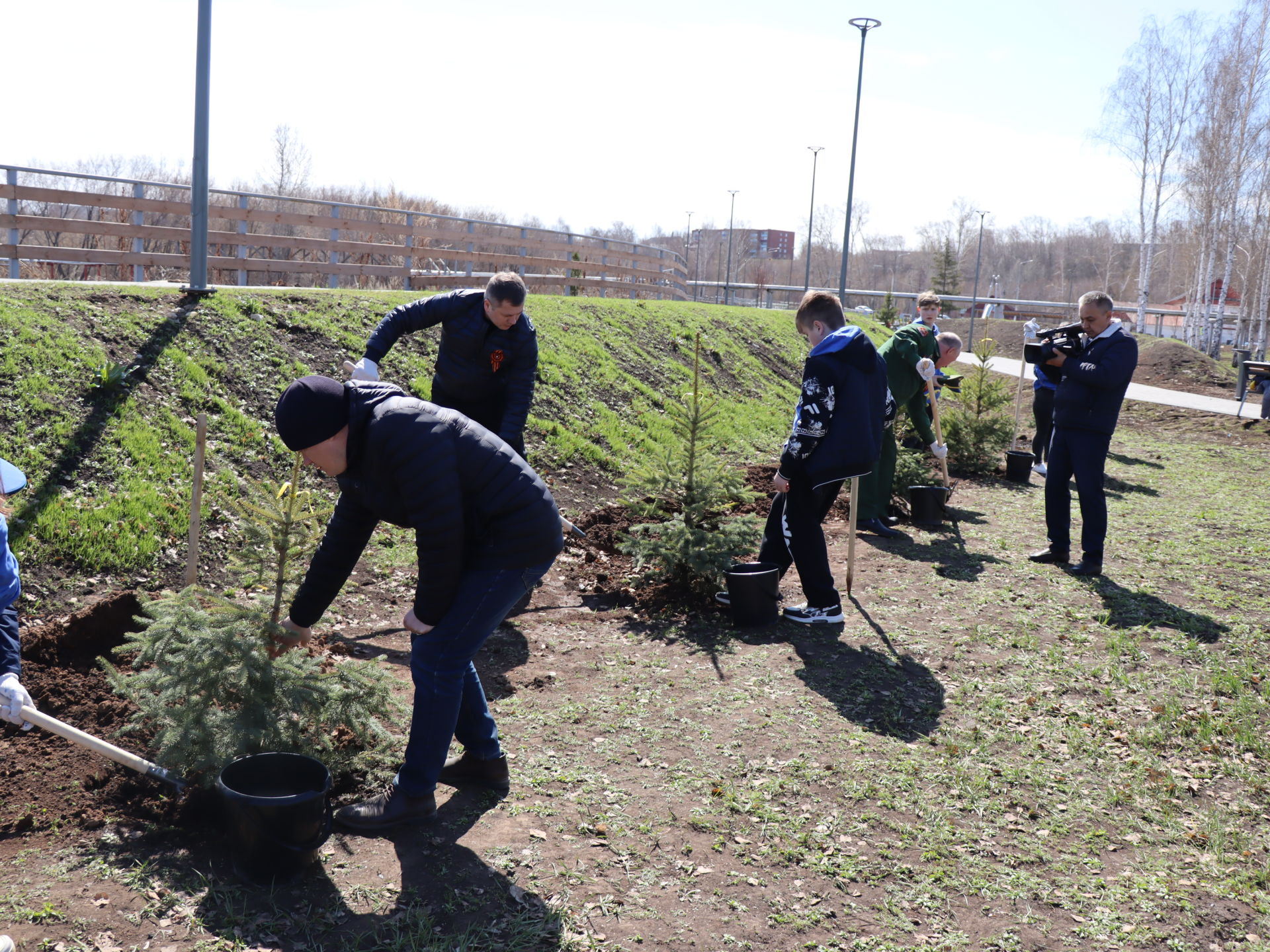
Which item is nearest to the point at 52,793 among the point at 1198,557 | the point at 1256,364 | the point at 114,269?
the point at 1198,557

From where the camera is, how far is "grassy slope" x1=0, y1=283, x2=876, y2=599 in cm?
593

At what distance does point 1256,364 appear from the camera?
63.4 ft

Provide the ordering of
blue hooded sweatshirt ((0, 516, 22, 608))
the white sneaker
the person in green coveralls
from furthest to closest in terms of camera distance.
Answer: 1. the person in green coveralls
2. the white sneaker
3. blue hooded sweatshirt ((0, 516, 22, 608))

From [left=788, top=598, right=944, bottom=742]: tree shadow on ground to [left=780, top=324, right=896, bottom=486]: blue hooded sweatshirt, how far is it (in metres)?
1.04

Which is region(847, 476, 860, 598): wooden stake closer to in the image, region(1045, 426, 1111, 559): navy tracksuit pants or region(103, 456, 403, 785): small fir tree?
region(1045, 426, 1111, 559): navy tracksuit pants

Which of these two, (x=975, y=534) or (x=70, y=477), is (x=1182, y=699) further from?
(x=70, y=477)

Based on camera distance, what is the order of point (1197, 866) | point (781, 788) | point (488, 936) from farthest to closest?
point (781, 788), point (1197, 866), point (488, 936)

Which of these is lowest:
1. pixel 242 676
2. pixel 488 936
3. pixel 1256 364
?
pixel 488 936

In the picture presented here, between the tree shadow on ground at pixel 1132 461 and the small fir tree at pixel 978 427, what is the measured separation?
2.30 m

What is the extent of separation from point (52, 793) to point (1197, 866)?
441 centimetres

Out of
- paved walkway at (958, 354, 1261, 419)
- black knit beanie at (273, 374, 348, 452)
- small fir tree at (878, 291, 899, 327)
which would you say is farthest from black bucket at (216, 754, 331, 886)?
small fir tree at (878, 291, 899, 327)

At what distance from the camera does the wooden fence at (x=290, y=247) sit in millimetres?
12250

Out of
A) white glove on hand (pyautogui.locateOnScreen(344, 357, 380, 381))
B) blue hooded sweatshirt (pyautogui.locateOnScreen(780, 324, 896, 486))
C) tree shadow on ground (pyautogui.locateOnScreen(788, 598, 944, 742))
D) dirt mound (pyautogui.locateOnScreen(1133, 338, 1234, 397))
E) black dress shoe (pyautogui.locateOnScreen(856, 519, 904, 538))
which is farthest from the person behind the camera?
dirt mound (pyautogui.locateOnScreen(1133, 338, 1234, 397))

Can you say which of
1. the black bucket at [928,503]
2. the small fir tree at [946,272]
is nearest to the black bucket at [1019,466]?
the black bucket at [928,503]
